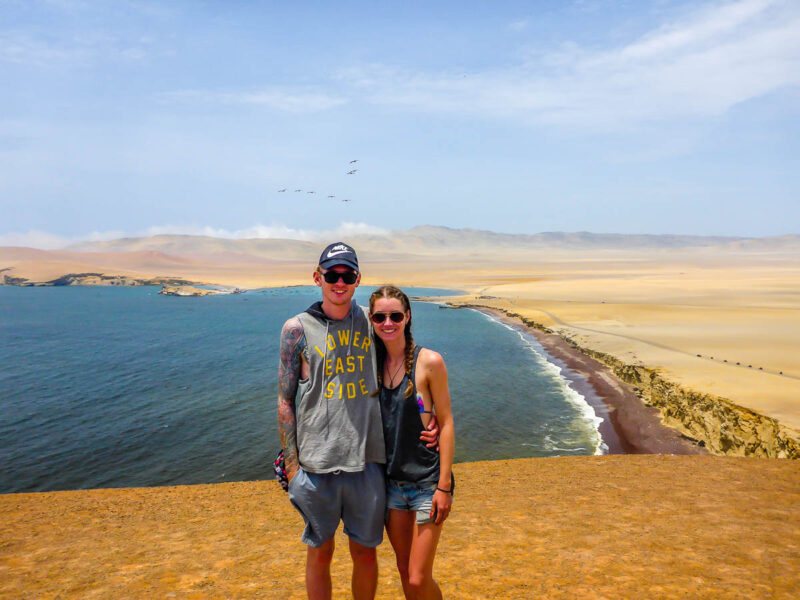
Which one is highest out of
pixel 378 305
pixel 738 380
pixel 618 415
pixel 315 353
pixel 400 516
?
pixel 378 305

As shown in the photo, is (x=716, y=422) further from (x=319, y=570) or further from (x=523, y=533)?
(x=319, y=570)

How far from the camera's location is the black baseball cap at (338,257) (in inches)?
140

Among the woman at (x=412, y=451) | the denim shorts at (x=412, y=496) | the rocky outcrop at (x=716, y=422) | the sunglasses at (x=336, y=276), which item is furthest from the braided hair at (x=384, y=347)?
the rocky outcrop at (x=716, y=422)

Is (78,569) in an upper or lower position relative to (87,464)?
upper

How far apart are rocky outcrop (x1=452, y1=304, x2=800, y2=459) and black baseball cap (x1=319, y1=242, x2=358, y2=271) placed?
1431cm

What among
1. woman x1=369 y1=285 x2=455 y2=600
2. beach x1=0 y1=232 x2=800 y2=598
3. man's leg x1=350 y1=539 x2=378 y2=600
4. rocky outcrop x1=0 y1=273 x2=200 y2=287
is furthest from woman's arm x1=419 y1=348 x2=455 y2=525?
rocky outcrop x1=0 y1=273 x2=200 y2=287

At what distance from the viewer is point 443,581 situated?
564 cm

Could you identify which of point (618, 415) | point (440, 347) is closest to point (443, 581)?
point (618, 415)

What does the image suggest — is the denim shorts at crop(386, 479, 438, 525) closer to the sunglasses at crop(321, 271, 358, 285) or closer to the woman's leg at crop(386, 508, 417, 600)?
the woman's leg at crop(386, 508, 417, 600)

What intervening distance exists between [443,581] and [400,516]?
2.69m

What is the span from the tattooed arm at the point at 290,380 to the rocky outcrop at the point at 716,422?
1435 centimetres

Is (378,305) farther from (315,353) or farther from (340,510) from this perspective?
(340,510)

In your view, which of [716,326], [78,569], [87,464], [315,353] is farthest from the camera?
[716,326]

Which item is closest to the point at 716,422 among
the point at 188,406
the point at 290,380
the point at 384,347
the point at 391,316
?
the point at 384,347
